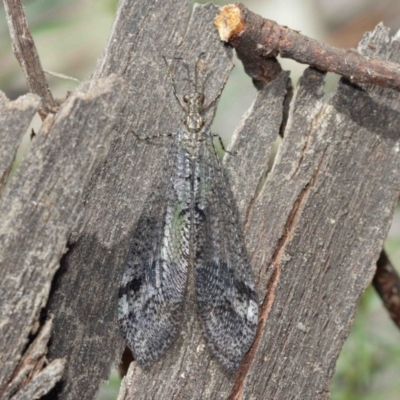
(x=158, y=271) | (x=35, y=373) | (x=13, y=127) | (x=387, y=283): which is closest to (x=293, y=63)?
(x=387, y=283)

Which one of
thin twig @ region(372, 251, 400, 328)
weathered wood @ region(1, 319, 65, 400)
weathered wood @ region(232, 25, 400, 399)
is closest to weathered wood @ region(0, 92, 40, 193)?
weathered wood @ region(1, 319, 65, 400)

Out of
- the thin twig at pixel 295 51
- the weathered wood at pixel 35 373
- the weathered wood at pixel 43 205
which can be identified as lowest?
the weathered wood at pixel 35 373

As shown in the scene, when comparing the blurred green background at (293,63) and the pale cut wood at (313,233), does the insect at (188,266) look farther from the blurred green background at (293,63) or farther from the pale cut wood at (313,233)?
the blurred green background at (293,63)

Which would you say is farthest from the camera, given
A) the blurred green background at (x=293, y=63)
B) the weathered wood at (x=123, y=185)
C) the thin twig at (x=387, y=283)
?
the blurred green background at (x=293, y=63)

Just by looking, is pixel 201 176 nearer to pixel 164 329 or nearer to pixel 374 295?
pixel 164 329

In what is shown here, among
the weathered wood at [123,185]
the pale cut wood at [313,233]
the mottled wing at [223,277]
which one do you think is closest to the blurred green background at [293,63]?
the weathered wood at [123,185]
